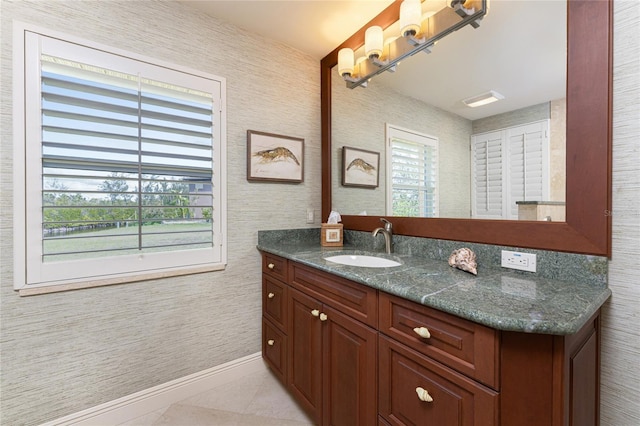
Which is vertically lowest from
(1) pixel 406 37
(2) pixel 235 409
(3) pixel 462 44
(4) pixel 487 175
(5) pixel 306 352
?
(2) pixel 235 409

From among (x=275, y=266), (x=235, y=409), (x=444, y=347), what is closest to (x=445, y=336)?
(x=444, y=347)

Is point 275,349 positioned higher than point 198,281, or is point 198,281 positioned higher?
point 198,281

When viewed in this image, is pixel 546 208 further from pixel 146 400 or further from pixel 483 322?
pixel 146 400

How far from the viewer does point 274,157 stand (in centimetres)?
205

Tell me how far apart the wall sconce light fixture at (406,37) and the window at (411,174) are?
0.45 meters

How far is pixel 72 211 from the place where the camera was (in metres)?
1.39

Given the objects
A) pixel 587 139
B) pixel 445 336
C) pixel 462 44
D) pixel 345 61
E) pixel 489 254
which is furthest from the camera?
pixel 345 61

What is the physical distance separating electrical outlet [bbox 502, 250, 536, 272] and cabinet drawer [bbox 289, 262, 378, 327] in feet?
2.07

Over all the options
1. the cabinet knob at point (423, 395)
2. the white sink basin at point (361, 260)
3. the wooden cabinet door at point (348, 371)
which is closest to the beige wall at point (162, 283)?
the white sink basin at point (361, 260)

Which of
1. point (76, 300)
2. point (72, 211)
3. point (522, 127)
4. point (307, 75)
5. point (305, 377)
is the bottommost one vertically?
point (305, 377)

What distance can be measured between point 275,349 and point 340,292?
3.03 feet

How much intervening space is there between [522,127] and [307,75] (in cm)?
169

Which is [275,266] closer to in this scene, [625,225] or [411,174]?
[411,174]

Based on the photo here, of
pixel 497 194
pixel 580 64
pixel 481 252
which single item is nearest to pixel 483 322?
pixel 481 252
